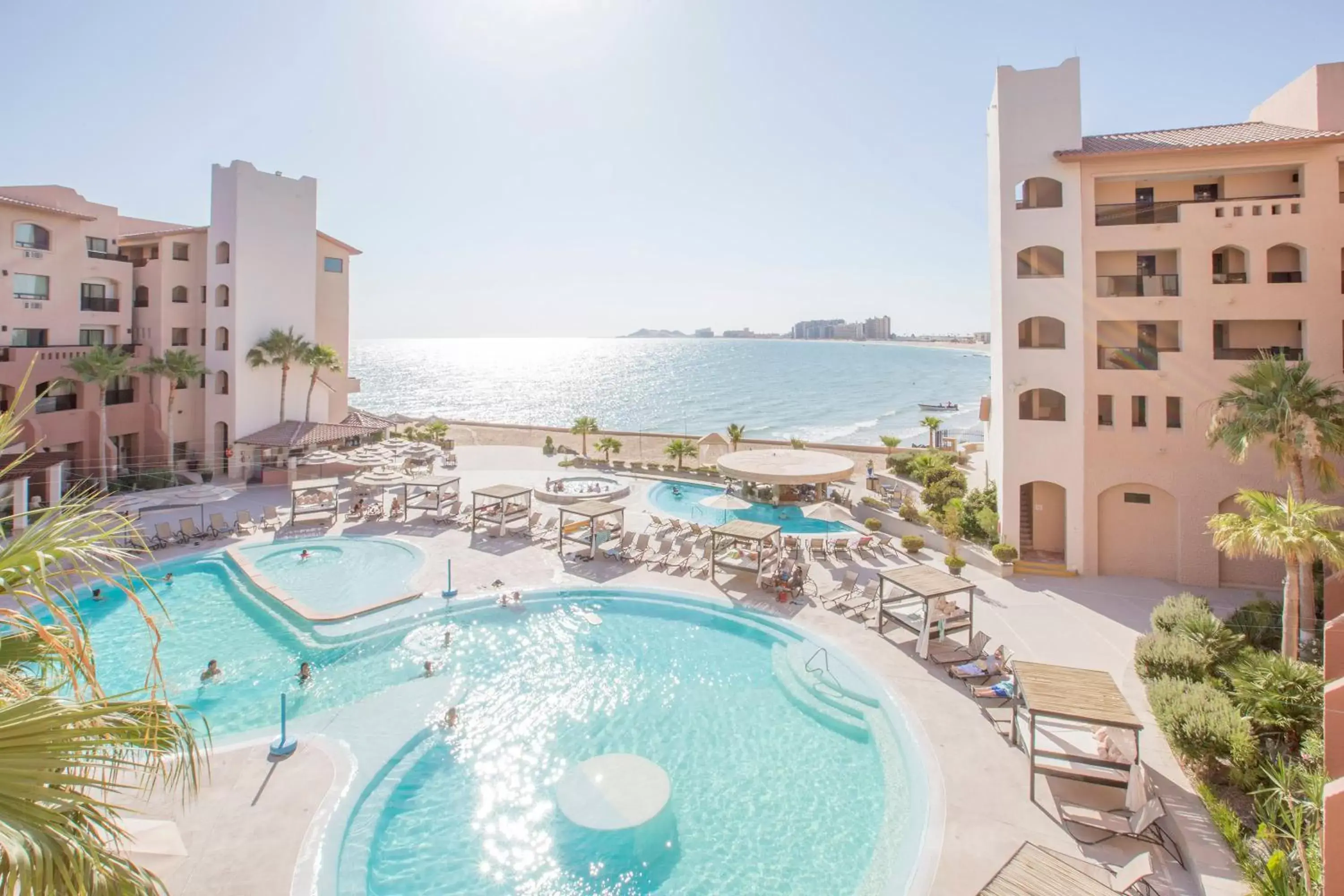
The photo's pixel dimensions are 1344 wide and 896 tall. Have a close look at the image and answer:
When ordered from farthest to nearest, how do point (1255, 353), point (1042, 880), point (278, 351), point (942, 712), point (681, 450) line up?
point (681, 450), point (278, 351), point (1255, 353), point (942, 712), point (1042, 880)

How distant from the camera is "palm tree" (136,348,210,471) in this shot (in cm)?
3080

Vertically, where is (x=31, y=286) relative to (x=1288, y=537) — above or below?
above

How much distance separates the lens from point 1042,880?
7.24m

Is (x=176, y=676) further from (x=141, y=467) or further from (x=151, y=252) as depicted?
(x=151, y=252)

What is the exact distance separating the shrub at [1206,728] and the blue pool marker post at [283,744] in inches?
542

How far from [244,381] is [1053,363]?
3484cm

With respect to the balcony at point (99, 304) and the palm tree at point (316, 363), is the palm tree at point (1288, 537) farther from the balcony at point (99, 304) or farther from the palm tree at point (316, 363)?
the balcony at point (99, 304)

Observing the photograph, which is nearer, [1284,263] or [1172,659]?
[1172,659]

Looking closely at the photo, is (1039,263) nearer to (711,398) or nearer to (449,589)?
(449,589)

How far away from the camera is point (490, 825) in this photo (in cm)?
984

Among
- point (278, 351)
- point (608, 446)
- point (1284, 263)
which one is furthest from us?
point (608, 446)

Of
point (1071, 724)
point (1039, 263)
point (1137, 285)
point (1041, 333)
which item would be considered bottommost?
point (1071, 724)

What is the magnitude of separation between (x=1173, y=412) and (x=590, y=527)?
17.6 meters

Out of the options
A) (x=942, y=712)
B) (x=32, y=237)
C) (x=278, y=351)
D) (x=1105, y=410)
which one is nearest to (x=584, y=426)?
(x=278, y=351)
